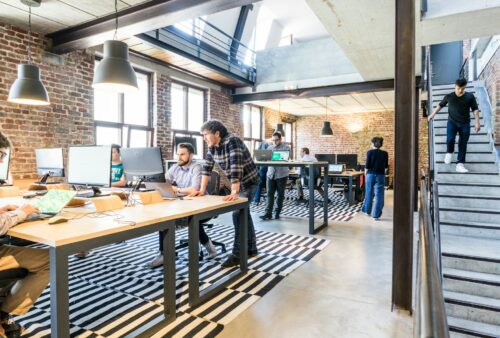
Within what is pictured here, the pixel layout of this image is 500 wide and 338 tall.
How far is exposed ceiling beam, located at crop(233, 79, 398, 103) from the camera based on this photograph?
691 centimetres

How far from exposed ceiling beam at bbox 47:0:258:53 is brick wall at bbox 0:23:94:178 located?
0.36 metres

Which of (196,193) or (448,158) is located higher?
(448,158)

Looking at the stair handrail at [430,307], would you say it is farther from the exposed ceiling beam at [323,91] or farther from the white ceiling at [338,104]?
the white ceiling at [338,104]

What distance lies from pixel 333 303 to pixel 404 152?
4.07 ft

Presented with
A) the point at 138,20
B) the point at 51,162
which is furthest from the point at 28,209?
the point at 138,20

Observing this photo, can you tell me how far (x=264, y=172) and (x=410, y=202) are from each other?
487 centimetres

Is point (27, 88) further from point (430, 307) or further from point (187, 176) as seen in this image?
point (430, 307)

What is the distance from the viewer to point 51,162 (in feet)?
11.6

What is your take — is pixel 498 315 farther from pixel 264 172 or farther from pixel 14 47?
pixel 14 47

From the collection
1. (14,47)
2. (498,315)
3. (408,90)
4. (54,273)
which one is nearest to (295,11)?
(14,47)

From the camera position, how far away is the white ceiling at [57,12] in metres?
3.69

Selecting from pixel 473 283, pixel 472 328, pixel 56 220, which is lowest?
pixel 472 328

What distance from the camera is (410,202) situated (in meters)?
2.26

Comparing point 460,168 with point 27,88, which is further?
point 460,168
